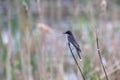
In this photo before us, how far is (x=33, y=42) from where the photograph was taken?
7.49ft

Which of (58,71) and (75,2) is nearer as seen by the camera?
(58,71)

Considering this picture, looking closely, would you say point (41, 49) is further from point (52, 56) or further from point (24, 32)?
point (52, 56)

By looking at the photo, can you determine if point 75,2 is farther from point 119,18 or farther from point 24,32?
point 119,18

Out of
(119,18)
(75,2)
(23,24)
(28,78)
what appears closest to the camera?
(28,78)

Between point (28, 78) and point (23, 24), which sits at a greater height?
point (23, 24)

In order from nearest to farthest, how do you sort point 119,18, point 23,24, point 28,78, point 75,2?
point 28,78, point 23,24, point 75,2, point 119,18

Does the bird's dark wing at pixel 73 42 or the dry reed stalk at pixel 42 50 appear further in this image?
the dry reed stalk at pixel 42 50

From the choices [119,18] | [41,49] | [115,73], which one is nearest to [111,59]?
[115,73]

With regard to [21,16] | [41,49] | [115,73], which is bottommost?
[115,73]

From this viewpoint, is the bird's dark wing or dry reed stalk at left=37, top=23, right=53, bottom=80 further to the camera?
dry reed stalk at left=37, top=23, right=53, bottom=80

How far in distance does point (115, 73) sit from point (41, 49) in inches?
12.5

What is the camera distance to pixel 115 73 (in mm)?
1878

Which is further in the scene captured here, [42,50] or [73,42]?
[42,50]

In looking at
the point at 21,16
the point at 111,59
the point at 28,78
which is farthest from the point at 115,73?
the point at 21,16
